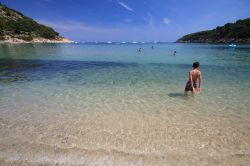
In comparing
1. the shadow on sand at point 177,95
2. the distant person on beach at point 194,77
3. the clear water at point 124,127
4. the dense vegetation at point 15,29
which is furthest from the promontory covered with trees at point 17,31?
the distant person on beach at point 194,77

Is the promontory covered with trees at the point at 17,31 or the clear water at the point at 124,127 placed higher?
the promontory covered with trees at the point at 17,31

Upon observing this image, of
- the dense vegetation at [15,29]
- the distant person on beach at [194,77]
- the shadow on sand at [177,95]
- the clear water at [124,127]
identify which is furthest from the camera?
the dense vegetation at [15,29]

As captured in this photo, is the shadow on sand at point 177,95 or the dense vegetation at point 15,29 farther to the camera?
the dense vegetation at point 15,29

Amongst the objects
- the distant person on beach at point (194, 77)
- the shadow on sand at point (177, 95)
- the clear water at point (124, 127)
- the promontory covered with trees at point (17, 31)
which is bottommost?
the clear water at point (124, 127)

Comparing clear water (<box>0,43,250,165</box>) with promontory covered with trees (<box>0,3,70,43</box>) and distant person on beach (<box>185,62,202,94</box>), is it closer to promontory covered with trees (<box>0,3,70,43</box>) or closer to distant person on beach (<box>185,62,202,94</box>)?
distant person on beach (<box>185,62,202,94</box>)

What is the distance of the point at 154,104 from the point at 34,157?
5056 mm

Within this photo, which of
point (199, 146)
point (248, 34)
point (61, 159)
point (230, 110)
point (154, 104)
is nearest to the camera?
point (61, 159)

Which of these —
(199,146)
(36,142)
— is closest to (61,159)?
(36,142)

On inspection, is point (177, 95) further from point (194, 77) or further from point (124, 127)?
point (124, 127)

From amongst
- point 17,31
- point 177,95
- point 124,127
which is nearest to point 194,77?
point 177,95

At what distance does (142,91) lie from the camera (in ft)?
32.9

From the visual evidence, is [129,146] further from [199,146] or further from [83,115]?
[83,115]

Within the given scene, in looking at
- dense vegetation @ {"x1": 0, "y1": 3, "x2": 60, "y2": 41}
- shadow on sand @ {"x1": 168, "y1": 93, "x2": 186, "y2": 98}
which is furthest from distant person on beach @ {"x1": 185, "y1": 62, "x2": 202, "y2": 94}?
dense vegetation @ {"x1": 0, "y1": 3, "x2": 60, "y2": 41}

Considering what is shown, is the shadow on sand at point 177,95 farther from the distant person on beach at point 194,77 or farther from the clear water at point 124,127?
the distant person on beach at point 194,77
